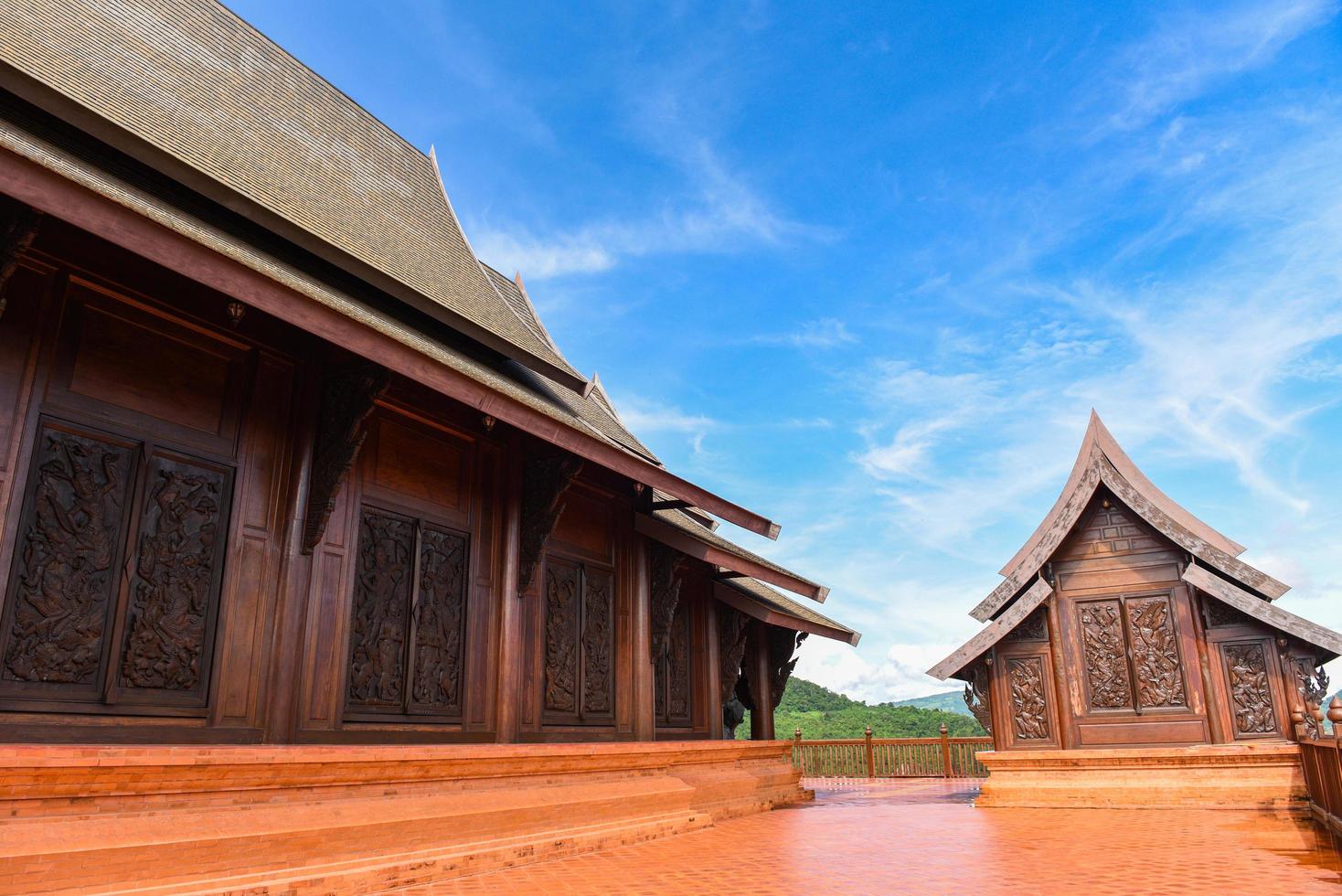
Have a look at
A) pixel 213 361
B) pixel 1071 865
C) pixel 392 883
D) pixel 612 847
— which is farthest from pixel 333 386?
pixel 1071 865

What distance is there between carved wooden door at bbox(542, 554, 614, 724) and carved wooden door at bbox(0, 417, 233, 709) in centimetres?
336

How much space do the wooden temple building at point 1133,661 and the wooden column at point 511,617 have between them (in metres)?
6.06

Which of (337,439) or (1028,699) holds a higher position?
(337,439)

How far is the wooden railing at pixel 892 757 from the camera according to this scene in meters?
16.5

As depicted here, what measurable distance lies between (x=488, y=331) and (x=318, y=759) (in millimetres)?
3943

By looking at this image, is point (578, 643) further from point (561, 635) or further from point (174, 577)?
point (174, 577)

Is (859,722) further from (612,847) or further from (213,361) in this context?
(213,361)

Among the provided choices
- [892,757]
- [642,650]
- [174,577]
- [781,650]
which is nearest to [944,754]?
[892,757]

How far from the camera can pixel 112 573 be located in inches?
192

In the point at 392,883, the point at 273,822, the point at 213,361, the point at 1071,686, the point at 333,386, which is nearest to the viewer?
the point at 273,822

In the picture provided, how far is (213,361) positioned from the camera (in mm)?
5672

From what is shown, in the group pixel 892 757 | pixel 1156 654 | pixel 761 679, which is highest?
pixel 1156 654

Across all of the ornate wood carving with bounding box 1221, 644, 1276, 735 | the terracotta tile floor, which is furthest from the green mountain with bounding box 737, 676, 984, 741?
the terracotta tile floor

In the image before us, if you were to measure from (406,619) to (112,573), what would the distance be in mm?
2111
